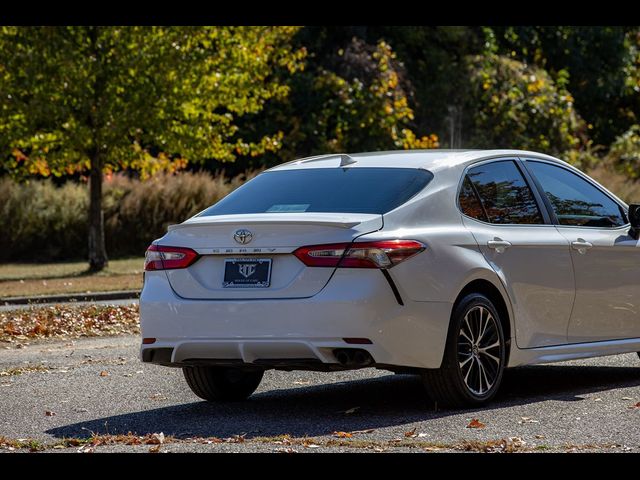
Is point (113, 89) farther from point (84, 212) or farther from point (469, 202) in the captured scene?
point (469, 202)

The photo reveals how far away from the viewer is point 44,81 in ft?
86.5

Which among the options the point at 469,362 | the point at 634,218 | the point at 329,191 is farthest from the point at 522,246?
the point at 634,218

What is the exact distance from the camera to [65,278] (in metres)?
26.9

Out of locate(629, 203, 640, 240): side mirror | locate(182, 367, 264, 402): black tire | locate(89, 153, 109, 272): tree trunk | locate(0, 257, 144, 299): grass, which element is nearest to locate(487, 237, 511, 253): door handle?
locate(629, 203, 640, 240): side mirror

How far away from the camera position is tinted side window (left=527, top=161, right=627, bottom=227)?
990cm

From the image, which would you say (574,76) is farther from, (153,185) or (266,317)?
(266,317)

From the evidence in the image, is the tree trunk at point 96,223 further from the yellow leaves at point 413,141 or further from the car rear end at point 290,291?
the car rear end at point 290,291

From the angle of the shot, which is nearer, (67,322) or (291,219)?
(291,219)

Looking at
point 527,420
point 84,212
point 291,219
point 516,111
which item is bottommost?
point 84,212

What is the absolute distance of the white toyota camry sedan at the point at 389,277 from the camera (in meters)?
8.20

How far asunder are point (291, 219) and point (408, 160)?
1.28 metres

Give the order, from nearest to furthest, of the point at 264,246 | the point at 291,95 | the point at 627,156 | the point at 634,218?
1. the point at 264,246
2. the point at 634,218
3. the point at 627,156
4. the point at 291,95

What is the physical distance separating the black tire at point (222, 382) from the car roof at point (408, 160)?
1.45 metres
